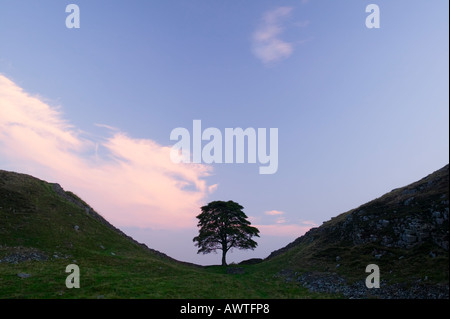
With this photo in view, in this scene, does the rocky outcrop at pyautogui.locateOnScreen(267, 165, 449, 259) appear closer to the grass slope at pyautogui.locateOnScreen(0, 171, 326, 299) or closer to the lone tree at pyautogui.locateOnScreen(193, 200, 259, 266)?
the grass slope at pyautogui.locateOnScreen(0, 171, 326, 299)

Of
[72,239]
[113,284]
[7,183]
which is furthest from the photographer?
[7,183]

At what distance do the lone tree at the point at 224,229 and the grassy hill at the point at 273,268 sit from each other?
15.3m

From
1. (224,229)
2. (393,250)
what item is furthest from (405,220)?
(224,229)

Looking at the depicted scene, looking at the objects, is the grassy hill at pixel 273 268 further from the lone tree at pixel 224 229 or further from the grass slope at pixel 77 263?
the lone tree at pixel 224 229

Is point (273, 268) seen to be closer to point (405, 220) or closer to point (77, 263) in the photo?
point (405, 220)

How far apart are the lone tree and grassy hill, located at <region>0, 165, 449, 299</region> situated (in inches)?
604

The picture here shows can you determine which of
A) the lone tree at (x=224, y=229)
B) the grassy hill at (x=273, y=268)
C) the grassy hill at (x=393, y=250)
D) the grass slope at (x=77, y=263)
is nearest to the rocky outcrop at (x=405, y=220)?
the grassy hill at (x=393, y=250)

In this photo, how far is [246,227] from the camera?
6812 centimetres

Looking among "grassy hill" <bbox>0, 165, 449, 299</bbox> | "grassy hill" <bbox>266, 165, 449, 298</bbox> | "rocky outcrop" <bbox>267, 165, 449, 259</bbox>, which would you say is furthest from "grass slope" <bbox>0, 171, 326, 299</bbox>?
"rocky outcrop" <bbox>267, 165, 449, 259</bbox>

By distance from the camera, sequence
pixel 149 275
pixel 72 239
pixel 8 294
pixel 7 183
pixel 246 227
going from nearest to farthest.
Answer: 1. pixel 8 294
2. pixel 149 275
3. pixel 72 239
4. pixel 7 183
5. pixel 246 227
